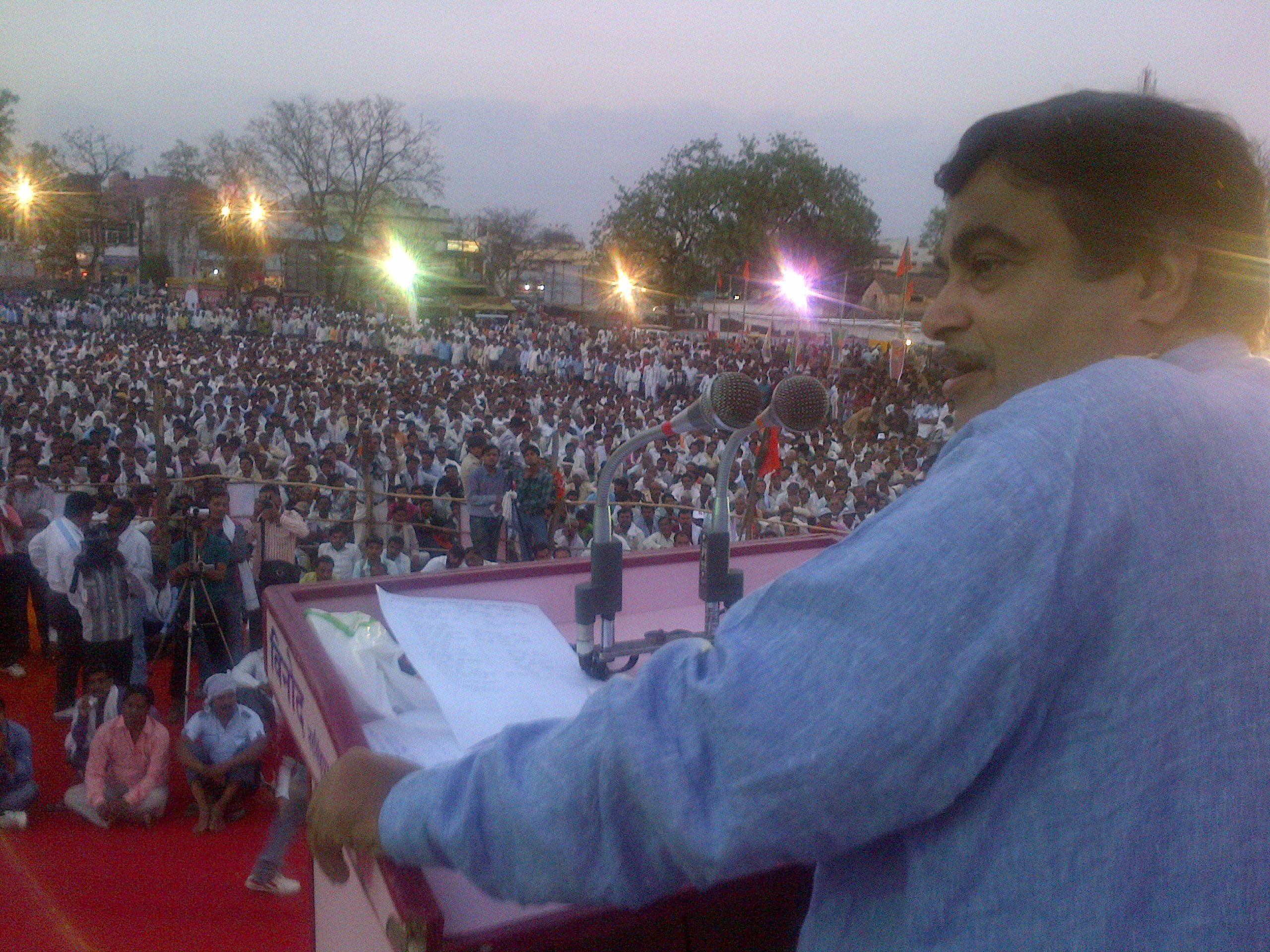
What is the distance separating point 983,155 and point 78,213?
35.8 meters

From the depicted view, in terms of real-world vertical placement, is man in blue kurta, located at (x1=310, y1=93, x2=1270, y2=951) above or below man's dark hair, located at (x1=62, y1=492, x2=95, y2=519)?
above

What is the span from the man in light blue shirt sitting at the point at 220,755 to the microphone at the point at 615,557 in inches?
161

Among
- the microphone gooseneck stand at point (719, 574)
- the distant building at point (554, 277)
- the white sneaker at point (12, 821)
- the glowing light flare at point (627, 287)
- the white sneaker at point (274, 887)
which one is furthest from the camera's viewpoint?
the distant building at point (554, 277)

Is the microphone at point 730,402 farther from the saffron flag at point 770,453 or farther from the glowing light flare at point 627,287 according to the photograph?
the glowing light flare at point 627,287

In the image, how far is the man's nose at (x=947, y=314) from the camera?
33.2 inches

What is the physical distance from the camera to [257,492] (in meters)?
8.45

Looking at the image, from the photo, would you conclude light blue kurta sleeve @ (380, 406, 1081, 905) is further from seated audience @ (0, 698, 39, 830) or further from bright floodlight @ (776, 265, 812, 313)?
bright floodlight @ (776, 265, 812, 313)

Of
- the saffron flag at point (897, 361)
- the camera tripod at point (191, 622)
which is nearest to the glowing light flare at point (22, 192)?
the saffron flag at point (897, 361)

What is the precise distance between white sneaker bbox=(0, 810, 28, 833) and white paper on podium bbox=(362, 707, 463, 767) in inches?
176

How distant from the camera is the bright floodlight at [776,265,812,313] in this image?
83.3 ft

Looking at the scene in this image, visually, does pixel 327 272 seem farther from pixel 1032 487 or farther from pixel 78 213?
pixel 1032 487

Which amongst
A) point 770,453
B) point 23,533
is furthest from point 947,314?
point 23,533

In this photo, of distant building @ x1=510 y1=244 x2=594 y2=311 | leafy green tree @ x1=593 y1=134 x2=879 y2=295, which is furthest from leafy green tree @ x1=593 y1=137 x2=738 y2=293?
distant building @ x1=510 y1=244 x2=594 y2=311

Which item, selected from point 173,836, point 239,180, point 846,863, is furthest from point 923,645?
point 239,180
